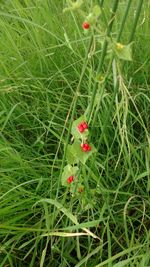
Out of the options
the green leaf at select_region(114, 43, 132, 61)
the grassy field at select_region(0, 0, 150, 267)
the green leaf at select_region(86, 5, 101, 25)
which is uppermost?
the green leaf at select_region(86, 5, 101, 25)

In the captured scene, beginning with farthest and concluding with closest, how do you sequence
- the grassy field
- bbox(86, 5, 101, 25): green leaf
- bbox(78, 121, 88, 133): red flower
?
the grassy field
bbox(78, 121, 88, 133): red flower
bbox(86, 5, 101, 25): green leaf

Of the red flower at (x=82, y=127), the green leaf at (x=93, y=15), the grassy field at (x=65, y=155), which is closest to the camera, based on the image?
the green leaf at (x=93, y=15)

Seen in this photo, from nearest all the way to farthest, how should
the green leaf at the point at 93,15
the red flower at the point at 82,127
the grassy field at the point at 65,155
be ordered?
1. the green leaf at the point at 93,15
2. the red flower at the point at 82,127
3. the grassy field at the point at 65,155

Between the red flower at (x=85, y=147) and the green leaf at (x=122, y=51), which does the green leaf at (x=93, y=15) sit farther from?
the red flower at (x=85, y=147)

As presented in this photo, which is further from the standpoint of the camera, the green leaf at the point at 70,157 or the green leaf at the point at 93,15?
the green leaf at the point at 70,157

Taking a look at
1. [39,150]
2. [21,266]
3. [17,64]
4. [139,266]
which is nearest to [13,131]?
[39,150]

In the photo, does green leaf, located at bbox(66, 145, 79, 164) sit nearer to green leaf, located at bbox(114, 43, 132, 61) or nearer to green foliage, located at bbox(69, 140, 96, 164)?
green foliage, located at bbox(69, 140, 96, 164)

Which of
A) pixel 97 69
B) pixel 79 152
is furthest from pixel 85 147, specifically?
pixel 97 69

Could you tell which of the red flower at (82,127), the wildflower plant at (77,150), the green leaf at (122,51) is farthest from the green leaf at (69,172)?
the green leaf at (122,51)

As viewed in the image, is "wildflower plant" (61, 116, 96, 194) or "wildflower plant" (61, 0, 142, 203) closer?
"wildflower plant" (61, 0, 142, 203)

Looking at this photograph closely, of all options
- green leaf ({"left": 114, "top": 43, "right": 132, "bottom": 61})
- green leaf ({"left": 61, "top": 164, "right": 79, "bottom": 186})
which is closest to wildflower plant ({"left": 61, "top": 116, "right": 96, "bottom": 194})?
green leaf ({"left": 61, "top": 164, "right": 79, "bottom": 186})
